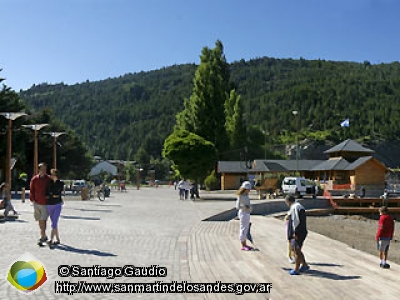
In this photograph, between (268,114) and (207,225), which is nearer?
(207,225)

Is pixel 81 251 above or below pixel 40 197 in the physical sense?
below

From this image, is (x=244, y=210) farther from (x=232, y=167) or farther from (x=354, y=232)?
(x=232, y=167)

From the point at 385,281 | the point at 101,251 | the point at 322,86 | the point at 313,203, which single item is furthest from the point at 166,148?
the point at 322,86

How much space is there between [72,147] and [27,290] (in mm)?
55525

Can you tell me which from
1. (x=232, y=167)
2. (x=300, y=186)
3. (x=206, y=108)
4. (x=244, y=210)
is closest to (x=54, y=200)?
(x=244, y=210)

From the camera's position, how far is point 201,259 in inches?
383

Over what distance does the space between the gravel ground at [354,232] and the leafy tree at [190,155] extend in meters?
10.6

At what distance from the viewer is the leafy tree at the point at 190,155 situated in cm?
3834

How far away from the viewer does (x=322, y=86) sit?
19925 cm

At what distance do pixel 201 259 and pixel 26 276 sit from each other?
3738mm

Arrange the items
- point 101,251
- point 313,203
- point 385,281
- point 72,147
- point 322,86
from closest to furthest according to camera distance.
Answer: point 385,281 → point 101,251 → point 313,203 → point 72,147 → point 322,86

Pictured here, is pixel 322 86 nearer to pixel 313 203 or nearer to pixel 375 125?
pixel 375 125

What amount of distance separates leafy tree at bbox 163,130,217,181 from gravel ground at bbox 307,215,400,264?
34.6 ft

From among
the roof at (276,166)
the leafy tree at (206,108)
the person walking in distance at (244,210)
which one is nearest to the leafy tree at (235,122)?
the roof at (276,166)
